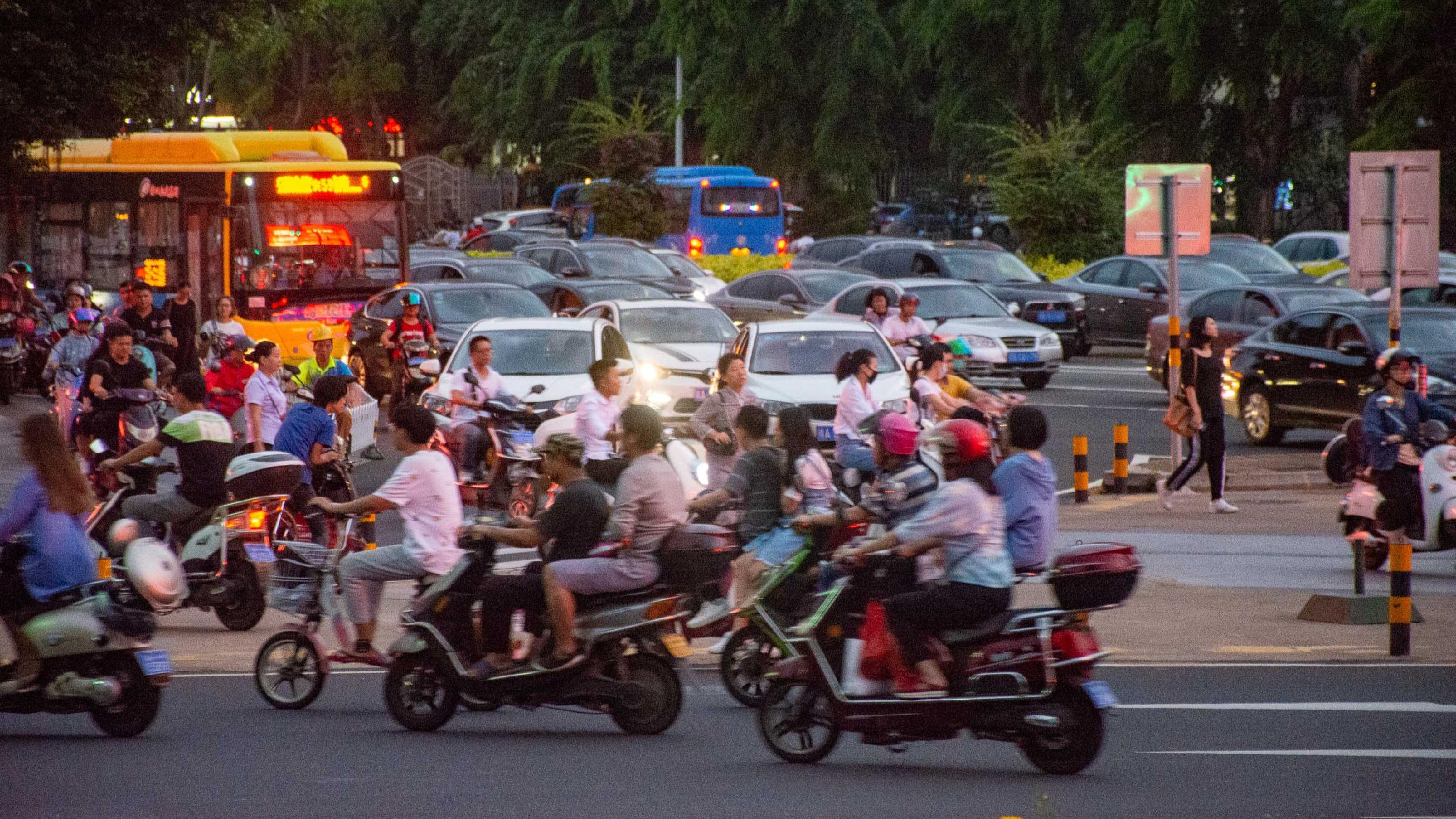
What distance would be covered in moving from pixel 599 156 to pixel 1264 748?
4907cm

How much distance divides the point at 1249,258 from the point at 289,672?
2871 centimetres

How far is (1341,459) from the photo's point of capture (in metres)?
15.7

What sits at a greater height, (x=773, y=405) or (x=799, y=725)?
(x=773, y=405)

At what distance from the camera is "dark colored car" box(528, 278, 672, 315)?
1164 inches

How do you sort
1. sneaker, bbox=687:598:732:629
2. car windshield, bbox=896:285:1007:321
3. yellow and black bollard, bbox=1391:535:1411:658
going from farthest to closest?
car windshield, bbox=896:285:1007:321
yellow and black bollard, bbox=1391:535:1411:658
sneaker, bbox=687:598:732:629

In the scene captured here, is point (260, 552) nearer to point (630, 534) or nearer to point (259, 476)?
point (259, 476)

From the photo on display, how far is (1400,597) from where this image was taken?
11398 millimetres

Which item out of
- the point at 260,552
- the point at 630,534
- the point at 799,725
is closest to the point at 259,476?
the point at 260,552

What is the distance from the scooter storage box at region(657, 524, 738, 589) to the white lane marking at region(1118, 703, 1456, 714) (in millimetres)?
2266

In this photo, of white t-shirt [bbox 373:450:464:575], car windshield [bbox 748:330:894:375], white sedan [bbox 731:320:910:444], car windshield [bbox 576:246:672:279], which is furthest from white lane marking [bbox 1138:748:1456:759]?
car windshield [bbox 576:246:672:279]

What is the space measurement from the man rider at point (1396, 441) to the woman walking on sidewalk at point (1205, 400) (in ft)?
9.88

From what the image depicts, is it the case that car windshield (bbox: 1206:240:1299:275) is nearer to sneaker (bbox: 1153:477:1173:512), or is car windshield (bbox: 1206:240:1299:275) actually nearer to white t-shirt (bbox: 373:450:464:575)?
sneaker (bbox: 1153:477:1173:512)

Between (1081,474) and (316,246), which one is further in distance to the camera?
(316,246)

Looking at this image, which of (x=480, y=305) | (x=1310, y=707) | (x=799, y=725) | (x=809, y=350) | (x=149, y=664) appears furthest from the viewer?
(x=480, y=305)
